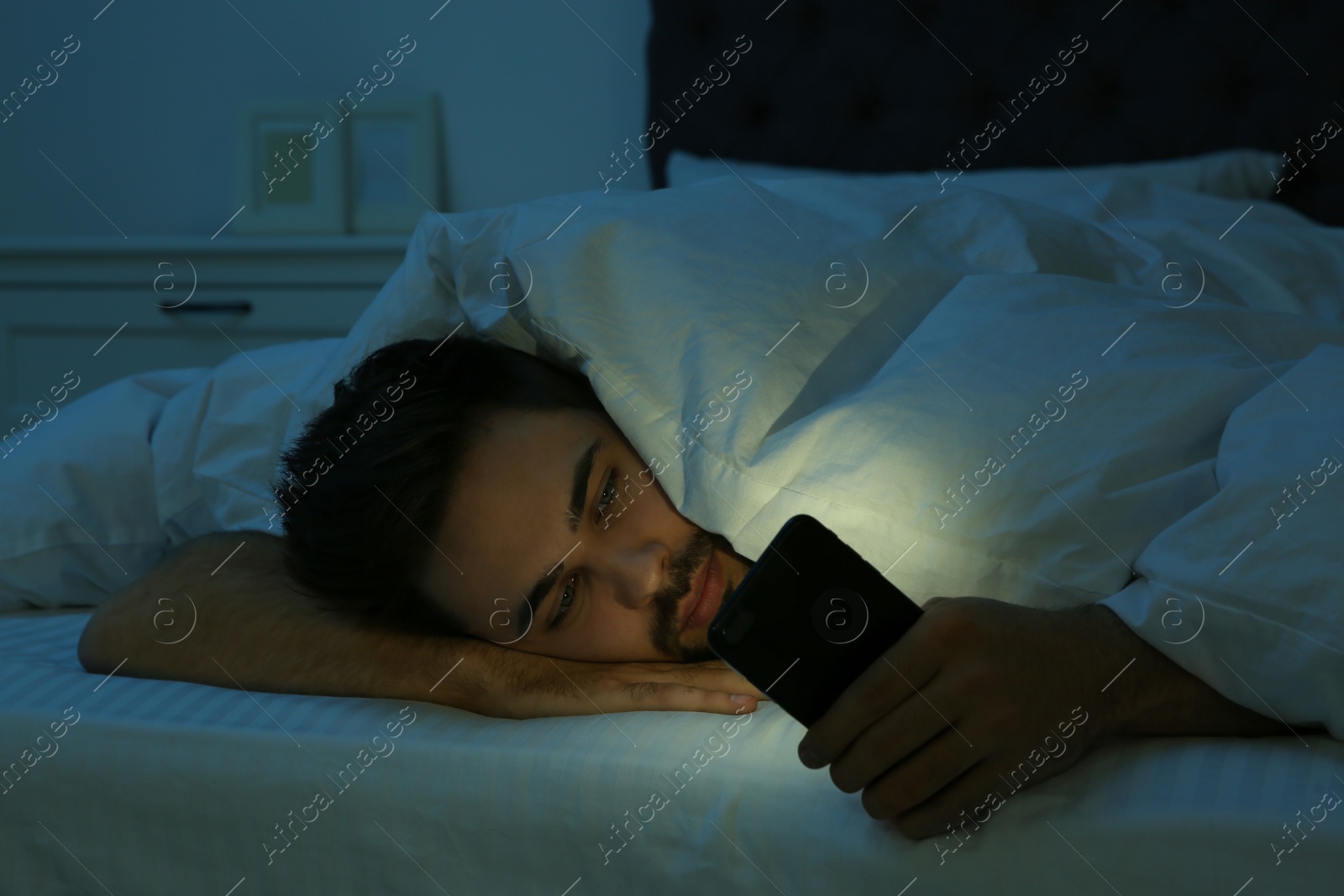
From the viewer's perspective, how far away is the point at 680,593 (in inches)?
32.5

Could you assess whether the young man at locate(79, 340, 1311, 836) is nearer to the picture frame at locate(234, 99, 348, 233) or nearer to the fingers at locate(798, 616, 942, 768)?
the fingers at locate(798, 616, 942, 768)

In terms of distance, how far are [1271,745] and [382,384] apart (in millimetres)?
721

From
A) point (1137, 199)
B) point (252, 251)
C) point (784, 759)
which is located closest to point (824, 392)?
point (784, 759)

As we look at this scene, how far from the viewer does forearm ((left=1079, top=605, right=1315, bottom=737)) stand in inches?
23.8

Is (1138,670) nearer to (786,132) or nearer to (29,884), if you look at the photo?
(29,884)

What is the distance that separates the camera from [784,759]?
0.66 metres

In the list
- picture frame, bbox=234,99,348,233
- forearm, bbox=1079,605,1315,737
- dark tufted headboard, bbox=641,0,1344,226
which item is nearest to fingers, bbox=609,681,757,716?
forearm, bbox=1079,605,1315,737

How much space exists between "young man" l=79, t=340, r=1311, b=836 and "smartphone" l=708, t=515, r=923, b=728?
0.17 ft

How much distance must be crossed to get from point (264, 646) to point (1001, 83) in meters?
1.43

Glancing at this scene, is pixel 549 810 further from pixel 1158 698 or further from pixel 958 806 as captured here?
pixel 1158 698

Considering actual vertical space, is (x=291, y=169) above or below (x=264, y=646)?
above

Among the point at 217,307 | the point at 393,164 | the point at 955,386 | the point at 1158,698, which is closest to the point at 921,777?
the point at 1158,698

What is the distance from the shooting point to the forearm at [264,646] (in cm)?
80

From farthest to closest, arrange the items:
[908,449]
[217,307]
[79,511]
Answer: [217,307] → [79,511] → [908,449]
